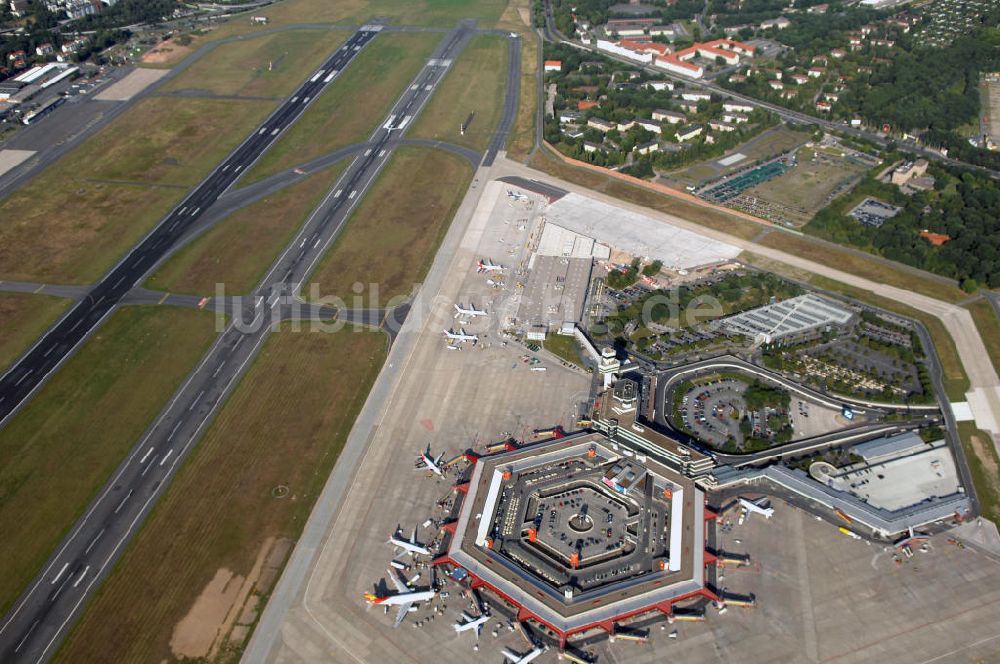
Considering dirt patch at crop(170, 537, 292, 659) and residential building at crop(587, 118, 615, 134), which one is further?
residential building at crop(587, 118, 615, 134)

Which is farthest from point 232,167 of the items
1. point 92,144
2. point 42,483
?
point 42,483

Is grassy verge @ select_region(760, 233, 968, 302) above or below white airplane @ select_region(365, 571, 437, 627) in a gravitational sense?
above

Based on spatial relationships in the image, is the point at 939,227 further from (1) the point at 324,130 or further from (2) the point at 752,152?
(1) the point at 324,130

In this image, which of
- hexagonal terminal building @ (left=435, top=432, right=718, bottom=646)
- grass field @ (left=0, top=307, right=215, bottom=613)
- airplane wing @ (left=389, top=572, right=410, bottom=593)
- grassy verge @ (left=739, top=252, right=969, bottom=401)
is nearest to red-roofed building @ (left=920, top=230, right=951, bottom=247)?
grassy verge @ (left=739, top=252, right=969, bottom=401)

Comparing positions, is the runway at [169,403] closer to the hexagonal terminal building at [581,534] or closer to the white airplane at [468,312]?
the white airplane at [468,312]

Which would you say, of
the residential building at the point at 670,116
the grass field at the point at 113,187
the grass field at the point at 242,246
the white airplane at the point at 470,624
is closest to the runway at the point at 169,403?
the grass field at the point at 242,246

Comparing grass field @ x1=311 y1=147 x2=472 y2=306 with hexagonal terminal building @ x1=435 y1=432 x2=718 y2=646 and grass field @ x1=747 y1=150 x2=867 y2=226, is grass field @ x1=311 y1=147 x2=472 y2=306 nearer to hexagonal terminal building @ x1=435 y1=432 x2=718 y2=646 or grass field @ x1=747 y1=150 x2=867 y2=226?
hexagonal terminal building @ x1=435 y1=432 x2=718 y2=646
